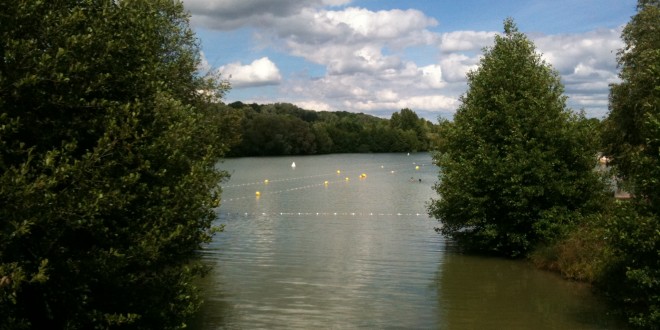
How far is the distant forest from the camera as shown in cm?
13588

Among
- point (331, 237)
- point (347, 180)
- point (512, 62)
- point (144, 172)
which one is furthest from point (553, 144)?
point (347, 180)

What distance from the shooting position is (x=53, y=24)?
9.42m

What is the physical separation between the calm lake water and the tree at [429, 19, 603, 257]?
1.68 meters

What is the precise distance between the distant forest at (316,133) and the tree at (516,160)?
277ft

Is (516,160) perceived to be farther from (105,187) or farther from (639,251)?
(105,187)

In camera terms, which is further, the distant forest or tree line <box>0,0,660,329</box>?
the distant forest

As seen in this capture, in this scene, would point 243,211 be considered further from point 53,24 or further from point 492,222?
point 53,24

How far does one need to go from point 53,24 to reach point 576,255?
18.8 m

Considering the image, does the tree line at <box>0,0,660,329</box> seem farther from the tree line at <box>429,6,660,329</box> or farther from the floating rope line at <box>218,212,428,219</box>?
the floating rope line at <box>218,212,428,219</box>

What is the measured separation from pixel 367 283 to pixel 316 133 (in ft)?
430

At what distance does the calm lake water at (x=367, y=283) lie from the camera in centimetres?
1719

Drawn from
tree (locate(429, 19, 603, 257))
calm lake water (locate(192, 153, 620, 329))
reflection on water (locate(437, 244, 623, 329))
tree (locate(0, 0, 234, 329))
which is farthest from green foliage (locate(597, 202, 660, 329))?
tree (locate(0, 0, 234, 329))

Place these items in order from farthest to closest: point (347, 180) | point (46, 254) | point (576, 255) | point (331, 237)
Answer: point (347, 180) → point (331, 237) → point (576, 255) → point (46, 254)

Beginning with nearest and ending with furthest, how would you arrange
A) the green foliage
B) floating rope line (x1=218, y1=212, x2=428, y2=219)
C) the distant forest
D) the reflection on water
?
the green foliage
the reflection on water
floating rope line (x1=218, y1=212, x2=428, y2=219)
the distant forest
